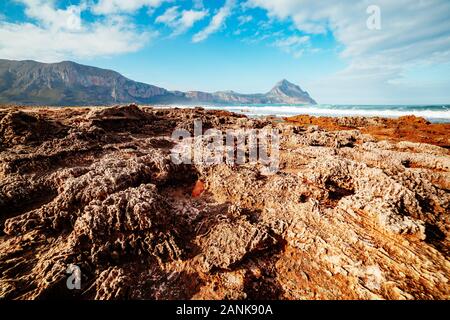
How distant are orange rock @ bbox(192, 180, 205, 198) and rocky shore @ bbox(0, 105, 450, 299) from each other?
0.03 meters

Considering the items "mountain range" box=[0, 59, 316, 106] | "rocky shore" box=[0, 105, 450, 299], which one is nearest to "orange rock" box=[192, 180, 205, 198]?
"rocky shore" box=[0, 105, 450, 299]

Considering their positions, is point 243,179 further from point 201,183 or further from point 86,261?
A: point 86,261

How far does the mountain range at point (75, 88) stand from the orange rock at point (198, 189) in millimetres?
128729

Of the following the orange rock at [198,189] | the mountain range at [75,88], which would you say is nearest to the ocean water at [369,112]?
the orange rock at [198,189]

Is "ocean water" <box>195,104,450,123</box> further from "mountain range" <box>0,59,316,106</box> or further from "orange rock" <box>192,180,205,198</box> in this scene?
"mountain range" <box>0,59,316,106</box>

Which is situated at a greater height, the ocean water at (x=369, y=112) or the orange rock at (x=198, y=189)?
the ocean water at (x=369, y=112)

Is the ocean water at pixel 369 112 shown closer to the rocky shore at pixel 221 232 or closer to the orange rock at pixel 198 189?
the orange rock at pixel 198 189

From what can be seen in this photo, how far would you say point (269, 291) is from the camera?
246cm

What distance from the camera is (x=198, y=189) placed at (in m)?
4.22

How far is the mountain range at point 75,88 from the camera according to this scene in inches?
5000

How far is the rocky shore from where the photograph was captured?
93.0 inches

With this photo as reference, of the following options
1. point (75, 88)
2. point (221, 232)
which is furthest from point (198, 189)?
point (75, 88)

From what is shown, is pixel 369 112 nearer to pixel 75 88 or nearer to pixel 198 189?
pixel 198 189
